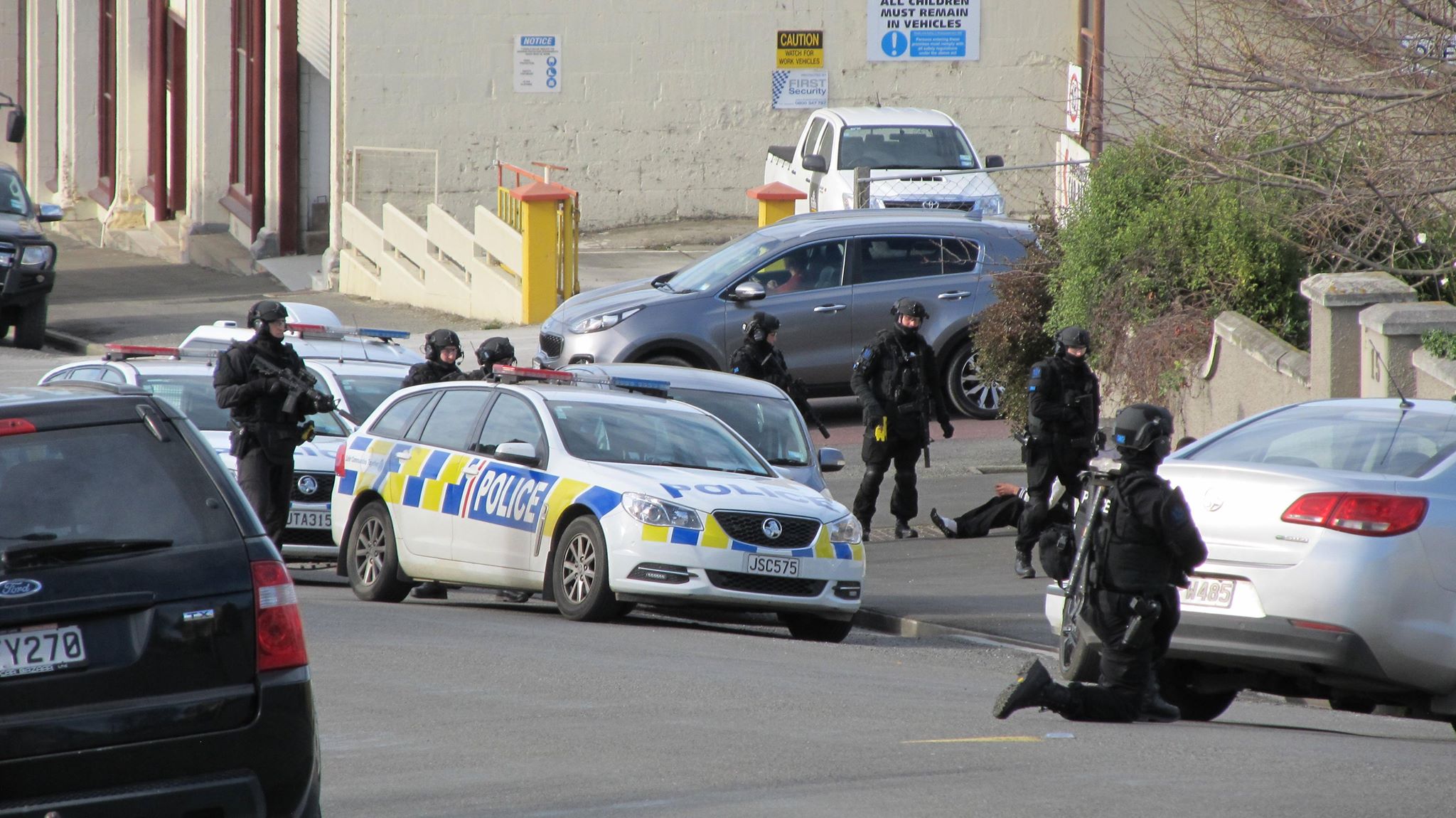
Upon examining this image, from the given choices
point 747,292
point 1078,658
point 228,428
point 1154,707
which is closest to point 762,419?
point 228,428

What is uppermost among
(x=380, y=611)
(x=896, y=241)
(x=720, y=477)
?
(x=896, y=241)

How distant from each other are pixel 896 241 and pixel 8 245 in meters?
10.3

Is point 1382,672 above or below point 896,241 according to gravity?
below

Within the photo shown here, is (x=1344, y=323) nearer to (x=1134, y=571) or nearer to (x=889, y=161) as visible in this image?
(x=1134, y=571)

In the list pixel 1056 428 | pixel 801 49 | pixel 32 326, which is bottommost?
pixel 32 326

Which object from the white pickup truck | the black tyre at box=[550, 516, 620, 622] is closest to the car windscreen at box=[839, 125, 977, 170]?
the white pickup truck

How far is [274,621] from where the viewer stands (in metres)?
5.03

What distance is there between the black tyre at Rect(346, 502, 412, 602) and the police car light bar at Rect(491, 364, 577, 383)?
1.07 m

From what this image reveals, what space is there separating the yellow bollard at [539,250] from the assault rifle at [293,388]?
9.97 m

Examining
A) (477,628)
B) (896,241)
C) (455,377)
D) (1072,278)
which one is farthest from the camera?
(896,241)

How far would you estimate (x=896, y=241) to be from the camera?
58.9 ft

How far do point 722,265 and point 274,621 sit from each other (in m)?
13.0

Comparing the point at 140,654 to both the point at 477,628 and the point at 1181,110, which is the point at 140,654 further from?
the point at 1181,110

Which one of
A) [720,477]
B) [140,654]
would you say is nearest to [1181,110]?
[720,477]
